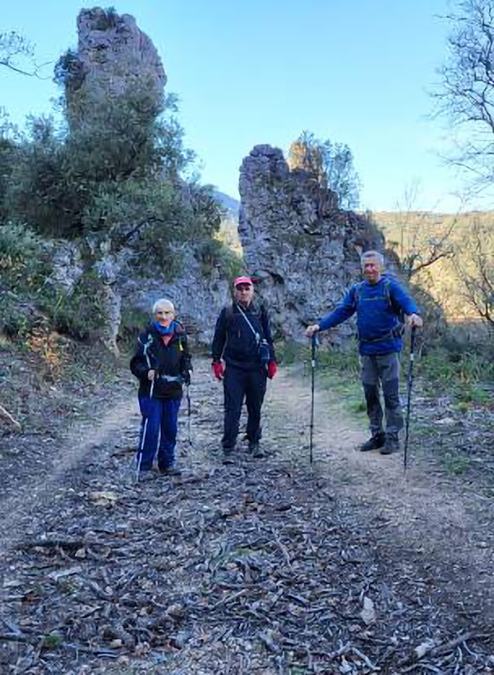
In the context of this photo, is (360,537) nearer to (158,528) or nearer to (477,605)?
(477,605)

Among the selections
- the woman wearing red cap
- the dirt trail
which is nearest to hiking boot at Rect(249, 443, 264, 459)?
the woman wearing red cap

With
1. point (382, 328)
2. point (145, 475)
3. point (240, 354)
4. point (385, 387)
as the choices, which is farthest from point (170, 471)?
point (382, 328)

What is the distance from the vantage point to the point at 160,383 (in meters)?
6.53

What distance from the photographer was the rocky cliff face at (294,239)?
26.5 m

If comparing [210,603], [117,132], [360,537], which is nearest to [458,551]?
[360,537]

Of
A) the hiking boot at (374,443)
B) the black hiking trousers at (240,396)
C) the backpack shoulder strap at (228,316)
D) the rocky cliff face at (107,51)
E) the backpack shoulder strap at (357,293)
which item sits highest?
the rocky cliff face at (107,51)

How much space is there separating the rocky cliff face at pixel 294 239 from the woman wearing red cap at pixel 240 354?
18.8 meters

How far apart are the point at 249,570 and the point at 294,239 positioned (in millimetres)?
23449

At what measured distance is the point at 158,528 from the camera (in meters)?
5.10

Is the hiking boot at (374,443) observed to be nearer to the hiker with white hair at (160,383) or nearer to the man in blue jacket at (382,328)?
the man in blue jacket at (382,328)

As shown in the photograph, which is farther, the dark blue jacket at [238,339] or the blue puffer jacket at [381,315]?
the dark blue jacket at [238,339]

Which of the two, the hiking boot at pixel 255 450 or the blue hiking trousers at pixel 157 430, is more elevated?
the blue hiking trousers at pixel 157 430

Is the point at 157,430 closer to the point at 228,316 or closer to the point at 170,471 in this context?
the point at 170,471

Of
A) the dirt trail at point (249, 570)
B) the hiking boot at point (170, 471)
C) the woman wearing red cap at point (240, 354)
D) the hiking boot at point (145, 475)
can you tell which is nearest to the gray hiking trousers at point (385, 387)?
the dirt trail at point (249, 570)
